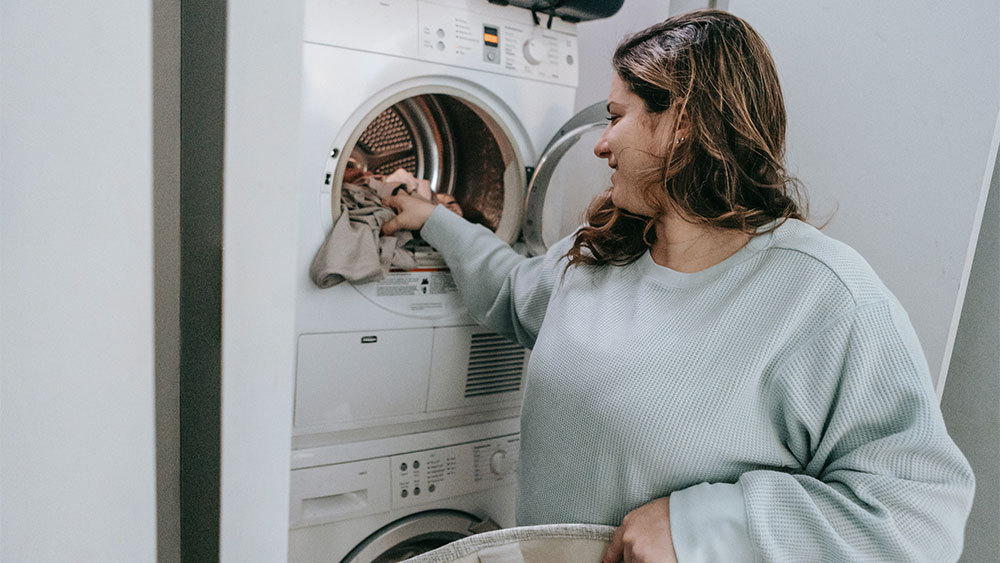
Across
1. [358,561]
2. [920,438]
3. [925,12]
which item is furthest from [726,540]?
[925,12]

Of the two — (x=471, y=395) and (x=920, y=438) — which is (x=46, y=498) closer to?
(x=920, y=438)

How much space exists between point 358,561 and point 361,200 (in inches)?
32.3

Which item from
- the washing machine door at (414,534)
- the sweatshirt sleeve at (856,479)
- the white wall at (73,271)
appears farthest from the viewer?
the washing machine door at (414,534)

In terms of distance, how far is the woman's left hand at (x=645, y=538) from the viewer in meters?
0.91

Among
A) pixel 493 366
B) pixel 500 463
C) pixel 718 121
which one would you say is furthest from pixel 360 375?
pixel 718 121

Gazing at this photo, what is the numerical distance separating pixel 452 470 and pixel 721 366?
85cm

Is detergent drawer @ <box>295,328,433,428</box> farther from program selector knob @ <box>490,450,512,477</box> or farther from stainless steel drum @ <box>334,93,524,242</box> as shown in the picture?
stainless steel drum @ <box>334,93,524,242</box>

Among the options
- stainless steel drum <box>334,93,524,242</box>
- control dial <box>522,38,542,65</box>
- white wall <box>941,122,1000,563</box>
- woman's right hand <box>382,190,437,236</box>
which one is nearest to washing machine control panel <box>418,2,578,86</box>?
control dial <box>522,38,542,65</box>

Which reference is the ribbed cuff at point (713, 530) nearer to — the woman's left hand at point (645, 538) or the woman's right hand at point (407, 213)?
the woman's left hand at point (645, 538)

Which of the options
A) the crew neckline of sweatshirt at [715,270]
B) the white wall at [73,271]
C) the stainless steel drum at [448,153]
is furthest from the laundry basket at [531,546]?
the stainless steel drum at [448,153]

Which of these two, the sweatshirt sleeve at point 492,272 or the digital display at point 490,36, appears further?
the digital display at point 490,36

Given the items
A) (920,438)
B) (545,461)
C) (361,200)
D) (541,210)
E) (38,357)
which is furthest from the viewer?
(541,210)

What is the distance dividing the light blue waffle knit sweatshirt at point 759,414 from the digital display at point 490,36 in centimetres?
66

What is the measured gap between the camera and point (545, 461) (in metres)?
1.14
